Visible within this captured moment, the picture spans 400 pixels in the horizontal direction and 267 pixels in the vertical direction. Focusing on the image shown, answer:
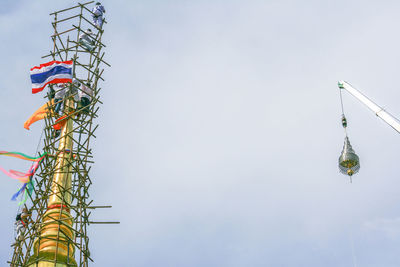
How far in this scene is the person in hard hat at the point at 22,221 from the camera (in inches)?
1997

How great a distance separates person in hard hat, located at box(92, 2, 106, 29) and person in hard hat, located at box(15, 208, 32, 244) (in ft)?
56.8

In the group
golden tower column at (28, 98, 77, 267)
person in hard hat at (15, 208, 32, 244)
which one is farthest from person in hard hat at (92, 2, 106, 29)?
person in hard hat at (15, 208, 32, 244)

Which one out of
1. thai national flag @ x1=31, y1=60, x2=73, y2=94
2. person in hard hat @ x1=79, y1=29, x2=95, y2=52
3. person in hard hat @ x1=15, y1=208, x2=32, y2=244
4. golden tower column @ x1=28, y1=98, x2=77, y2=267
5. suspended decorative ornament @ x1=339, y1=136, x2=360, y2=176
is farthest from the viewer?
person in hard hat @ x1=79, y1=29, x2=95, y2=52

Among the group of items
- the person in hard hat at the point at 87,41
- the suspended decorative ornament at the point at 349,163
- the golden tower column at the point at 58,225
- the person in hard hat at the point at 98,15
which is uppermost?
the person in hard hat at the point at 98,15

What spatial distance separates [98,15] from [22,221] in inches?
757

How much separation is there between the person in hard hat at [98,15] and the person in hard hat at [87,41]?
1.38 meters

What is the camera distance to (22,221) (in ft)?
168

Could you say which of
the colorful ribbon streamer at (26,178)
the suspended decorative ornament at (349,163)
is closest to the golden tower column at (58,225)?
the colorful ribbon streamer at (26,178)

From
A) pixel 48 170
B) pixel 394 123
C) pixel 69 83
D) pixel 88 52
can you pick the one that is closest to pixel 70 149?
pixel 48 170

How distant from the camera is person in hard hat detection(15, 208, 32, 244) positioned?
50.7 m

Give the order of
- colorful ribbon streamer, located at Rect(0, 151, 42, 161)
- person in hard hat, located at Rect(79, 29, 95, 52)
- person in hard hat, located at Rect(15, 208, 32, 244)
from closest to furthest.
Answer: person in hard hat, located at Rect(15, 208, 32, 244), colorful ribbon streamer, located at Rect(0, 151, 42, 161), person in hard hat, located at Rect(79, 29, 95, 52)

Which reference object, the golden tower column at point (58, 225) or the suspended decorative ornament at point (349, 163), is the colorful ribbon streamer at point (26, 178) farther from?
the suspended decorative ornament at point (349, 163)

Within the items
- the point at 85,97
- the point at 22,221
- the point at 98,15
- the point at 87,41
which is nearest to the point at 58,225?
the point at 22,221

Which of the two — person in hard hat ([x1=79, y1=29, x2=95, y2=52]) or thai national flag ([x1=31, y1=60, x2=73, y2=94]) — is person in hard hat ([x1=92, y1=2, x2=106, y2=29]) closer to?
person in hard hat ([x1=79, y1=29, x2=95, y2=52])
